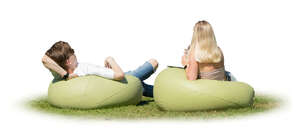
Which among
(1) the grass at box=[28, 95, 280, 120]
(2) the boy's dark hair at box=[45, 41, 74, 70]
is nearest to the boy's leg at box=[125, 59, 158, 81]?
(1) the grass at box=[28, 95, 280, 120]

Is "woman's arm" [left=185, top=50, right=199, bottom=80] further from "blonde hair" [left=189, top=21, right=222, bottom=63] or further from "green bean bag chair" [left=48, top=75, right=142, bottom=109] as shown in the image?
"green bean bag chair" [left=48, top=75, right=142, bottom=109]

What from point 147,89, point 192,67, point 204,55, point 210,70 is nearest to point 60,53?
point 147,89

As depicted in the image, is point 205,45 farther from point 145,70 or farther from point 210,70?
point 145,70

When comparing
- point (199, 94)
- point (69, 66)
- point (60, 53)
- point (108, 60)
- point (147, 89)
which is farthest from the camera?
point (147, 89)

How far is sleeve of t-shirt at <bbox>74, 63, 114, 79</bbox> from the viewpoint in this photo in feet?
33.5

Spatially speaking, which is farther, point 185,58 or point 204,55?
point 185,58

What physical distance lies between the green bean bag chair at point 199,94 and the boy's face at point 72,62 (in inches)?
63.8

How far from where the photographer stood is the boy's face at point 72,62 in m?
10.2

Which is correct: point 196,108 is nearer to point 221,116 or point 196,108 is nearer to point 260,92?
point 221,116

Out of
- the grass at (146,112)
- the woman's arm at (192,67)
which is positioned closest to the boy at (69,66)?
the grass at (146,112)

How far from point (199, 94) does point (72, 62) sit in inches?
93.7

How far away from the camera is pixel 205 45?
383 inches

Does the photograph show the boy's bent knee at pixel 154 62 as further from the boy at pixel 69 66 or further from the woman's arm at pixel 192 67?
the woman's arm at pixel 192 67

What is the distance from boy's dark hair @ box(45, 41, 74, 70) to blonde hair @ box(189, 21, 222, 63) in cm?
223
